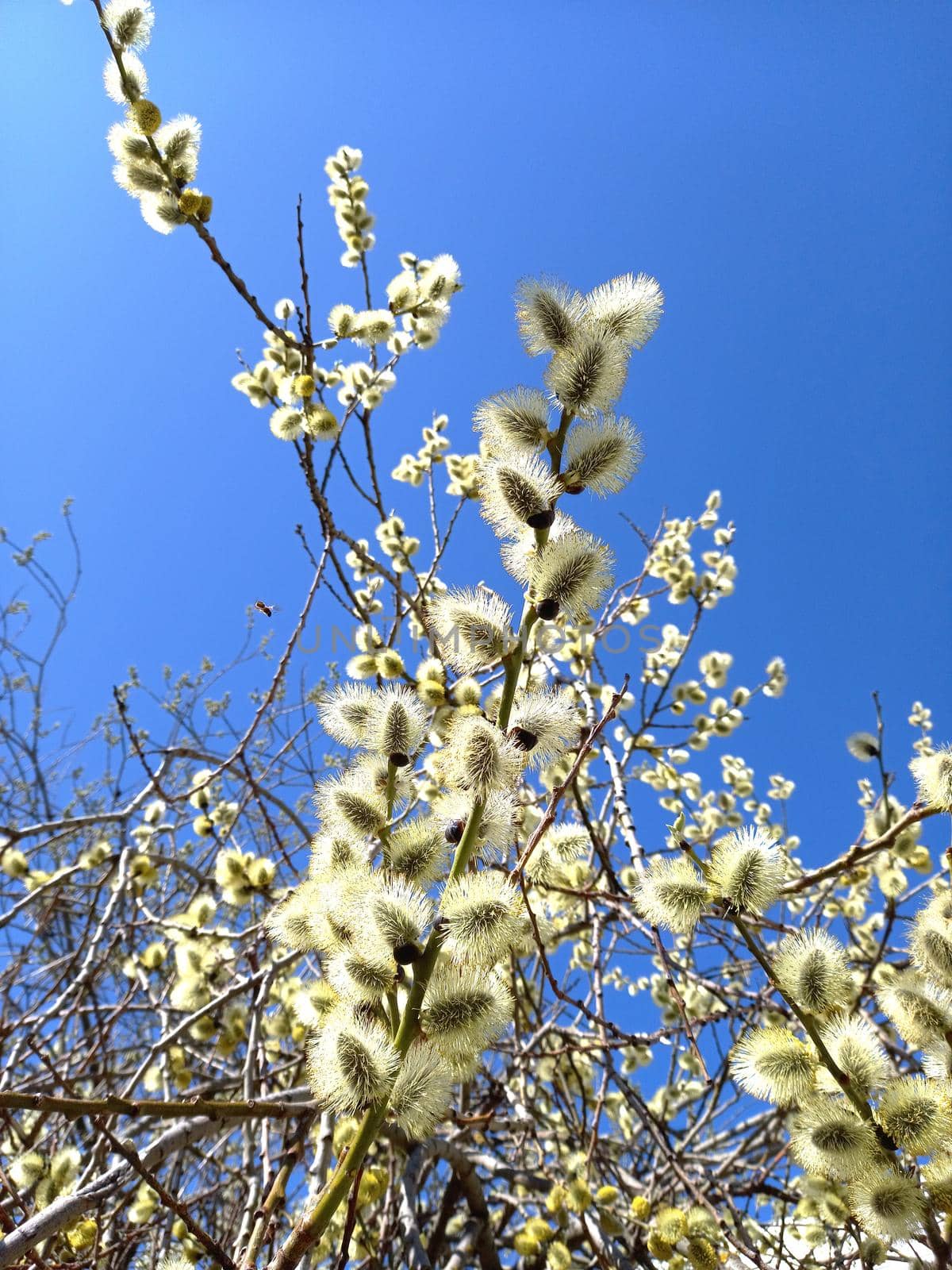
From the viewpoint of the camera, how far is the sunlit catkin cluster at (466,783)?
39.4 inches

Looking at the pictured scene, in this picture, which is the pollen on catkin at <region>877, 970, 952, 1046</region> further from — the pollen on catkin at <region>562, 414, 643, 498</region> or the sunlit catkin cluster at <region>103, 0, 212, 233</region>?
the sunlit catkin cluster at <region>103, 0, 212, 233</region>

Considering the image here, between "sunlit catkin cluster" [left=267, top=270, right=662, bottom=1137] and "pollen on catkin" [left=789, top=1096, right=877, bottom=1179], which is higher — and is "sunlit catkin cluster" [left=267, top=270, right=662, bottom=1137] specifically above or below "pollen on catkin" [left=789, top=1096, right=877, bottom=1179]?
above

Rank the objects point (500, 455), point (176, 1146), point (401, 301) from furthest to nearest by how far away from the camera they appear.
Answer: point (401, 301) → point (176, 1146) → point (500, 455)

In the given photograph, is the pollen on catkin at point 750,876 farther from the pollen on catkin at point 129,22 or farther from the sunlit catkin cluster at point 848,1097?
the pollen on catkin at point 129,22

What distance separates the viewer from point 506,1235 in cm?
297

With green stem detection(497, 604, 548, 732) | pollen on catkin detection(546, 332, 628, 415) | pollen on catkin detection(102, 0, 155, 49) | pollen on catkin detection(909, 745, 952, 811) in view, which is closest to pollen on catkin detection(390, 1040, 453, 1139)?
green stem detection(497, 604, 548, 732)

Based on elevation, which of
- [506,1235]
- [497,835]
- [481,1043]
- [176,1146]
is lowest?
[506,1235]

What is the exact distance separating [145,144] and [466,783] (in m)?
1.95

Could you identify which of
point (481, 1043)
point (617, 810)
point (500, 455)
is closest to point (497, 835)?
point (481, 1043)

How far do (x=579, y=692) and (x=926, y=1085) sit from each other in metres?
1.72

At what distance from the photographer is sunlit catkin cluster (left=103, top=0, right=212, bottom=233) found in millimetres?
1979

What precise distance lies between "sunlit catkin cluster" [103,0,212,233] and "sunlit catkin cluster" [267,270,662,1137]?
4.24 feet

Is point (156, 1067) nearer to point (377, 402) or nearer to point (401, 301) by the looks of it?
point (377, 402)

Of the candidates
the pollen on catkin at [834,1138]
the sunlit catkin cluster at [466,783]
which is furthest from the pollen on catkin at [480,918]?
the pollen on catkin at [834,1138]
